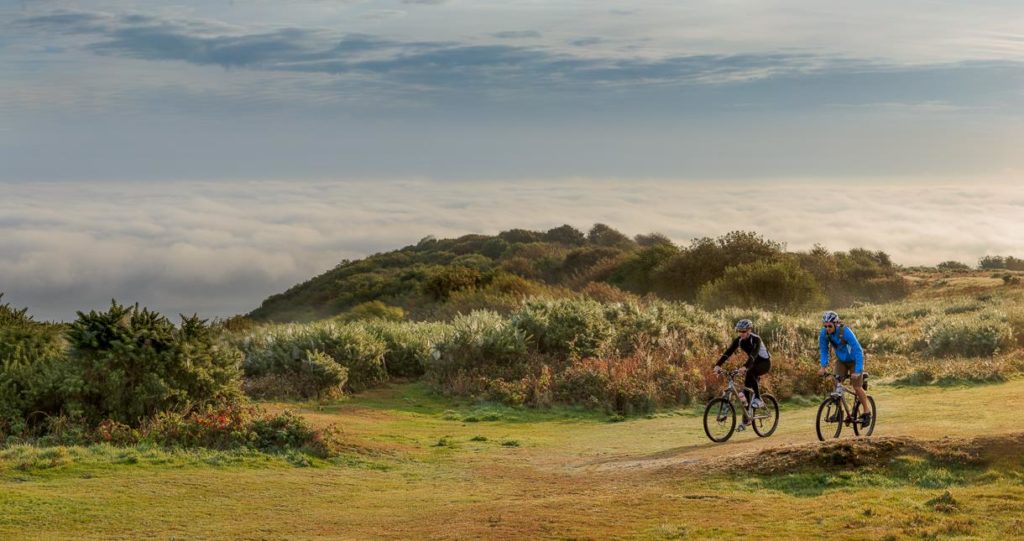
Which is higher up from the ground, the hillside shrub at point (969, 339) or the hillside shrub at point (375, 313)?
the hillside shrub at point (375, 313)

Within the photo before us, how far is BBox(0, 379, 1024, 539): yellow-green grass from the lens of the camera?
12.6 m

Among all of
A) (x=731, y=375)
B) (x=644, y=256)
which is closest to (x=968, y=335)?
(x=731, y=375)

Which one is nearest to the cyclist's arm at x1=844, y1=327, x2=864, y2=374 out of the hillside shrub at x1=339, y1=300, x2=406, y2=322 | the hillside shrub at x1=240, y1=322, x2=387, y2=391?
the hillside shrub at x1=240, y1=322, x2=387, y2=391

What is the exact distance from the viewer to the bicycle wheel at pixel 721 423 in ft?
60.9

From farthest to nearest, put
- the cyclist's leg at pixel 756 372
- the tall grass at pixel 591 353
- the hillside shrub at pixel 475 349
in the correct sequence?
the hillside shrub at pixel 475 349
the tall grass at pixel 591 353
the cyclist's leg at pixel 756 372

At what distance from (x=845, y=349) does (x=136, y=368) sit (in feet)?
39.2

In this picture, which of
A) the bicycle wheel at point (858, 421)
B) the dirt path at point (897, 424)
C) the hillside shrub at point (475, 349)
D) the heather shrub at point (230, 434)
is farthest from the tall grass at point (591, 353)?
the heather shrub at point (230, 434)

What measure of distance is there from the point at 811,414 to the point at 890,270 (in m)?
50.5

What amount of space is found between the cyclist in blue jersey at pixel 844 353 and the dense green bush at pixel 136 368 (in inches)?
405

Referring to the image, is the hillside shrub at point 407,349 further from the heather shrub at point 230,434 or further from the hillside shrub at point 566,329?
the heather shrub at point 230,434

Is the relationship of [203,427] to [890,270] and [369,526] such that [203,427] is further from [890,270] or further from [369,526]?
[890,270]

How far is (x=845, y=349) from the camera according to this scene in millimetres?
17359

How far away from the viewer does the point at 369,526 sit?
43.1 feet

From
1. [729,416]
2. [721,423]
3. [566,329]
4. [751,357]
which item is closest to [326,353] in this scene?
[566,329]
